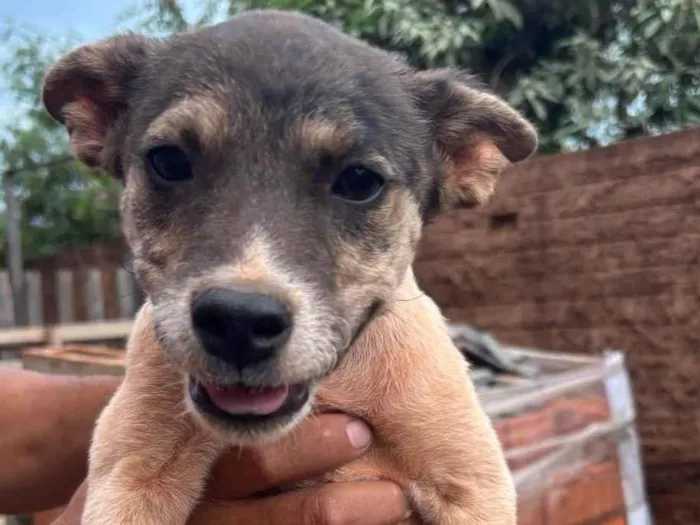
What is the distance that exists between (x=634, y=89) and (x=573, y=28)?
1044mm

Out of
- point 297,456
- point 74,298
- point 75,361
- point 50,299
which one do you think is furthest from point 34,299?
point 297,456

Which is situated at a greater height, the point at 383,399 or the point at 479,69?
the point at 479,69

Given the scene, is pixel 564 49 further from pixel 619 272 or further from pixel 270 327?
pixel 270 327

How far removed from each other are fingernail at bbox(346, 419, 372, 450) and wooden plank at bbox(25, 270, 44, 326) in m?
6.52

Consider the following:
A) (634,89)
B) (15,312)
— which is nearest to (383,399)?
(634,89)

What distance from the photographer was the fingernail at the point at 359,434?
1.94 metres

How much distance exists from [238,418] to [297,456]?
0.98 ft

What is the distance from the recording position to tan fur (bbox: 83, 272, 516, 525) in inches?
74.5

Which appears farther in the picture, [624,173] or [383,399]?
[624,173]

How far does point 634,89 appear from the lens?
6.18 meters

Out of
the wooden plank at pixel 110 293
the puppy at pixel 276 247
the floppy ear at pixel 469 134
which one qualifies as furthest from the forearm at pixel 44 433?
the wooden plank at pixel 110 293

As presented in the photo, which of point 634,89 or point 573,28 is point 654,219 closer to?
point 634,89

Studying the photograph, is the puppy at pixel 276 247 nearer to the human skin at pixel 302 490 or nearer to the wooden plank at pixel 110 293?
the human skin at pixel 302 490

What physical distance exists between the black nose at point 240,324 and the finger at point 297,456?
0.40 meters
